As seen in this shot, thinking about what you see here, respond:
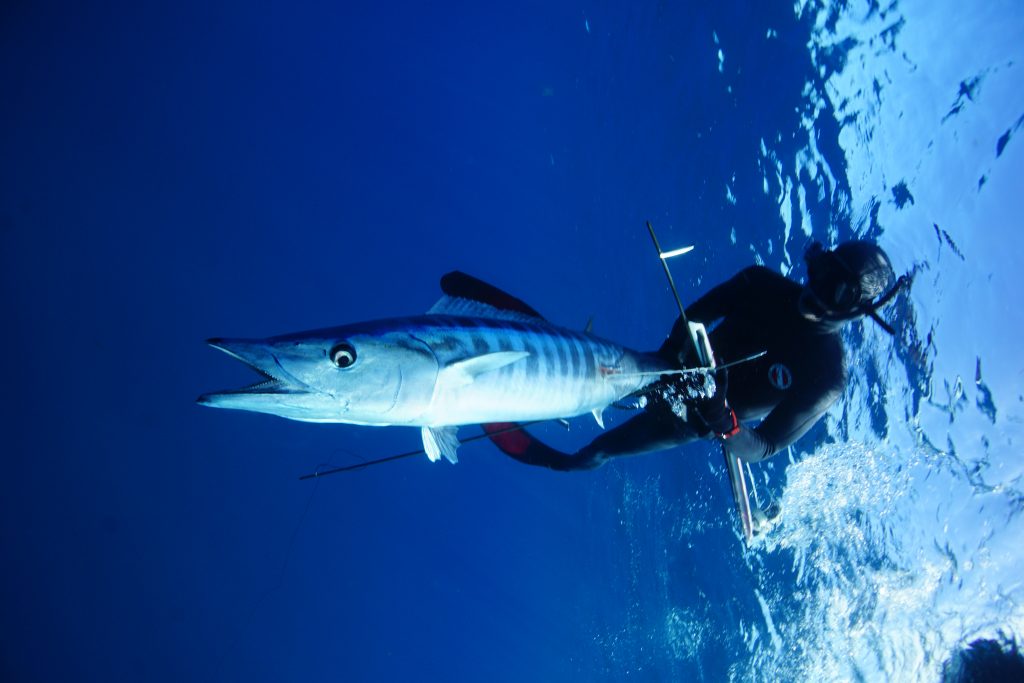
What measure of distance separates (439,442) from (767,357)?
2922mm

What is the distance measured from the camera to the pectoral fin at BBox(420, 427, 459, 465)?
2383mm

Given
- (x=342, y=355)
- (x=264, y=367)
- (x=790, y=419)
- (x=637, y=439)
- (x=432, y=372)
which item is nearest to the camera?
(x=264, y=367)

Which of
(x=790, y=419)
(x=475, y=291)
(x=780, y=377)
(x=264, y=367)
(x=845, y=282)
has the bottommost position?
(x=264, y=367)

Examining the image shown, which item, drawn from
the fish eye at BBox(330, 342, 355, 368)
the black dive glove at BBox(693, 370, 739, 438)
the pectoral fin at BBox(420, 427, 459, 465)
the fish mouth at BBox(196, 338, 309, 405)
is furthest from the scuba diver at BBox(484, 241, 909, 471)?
the fish mouth at BBox(196, 338, 309, 405)

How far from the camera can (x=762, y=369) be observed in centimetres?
381

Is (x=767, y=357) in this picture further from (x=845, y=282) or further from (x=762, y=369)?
(x=845, y=282)

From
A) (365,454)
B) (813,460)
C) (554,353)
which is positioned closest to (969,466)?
(813,460)

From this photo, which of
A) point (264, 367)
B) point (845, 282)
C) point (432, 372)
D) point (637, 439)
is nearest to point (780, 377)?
point (845, 282)

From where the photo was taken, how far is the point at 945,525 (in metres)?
8.23

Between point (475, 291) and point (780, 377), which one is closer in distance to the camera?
point (475, 291)

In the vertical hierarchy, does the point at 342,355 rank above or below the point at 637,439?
below

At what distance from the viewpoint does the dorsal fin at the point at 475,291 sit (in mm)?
3418

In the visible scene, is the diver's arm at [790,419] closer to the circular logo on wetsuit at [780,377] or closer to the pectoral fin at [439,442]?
the circular logo on wetsuit at [780,377]

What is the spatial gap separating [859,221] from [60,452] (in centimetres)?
2638
